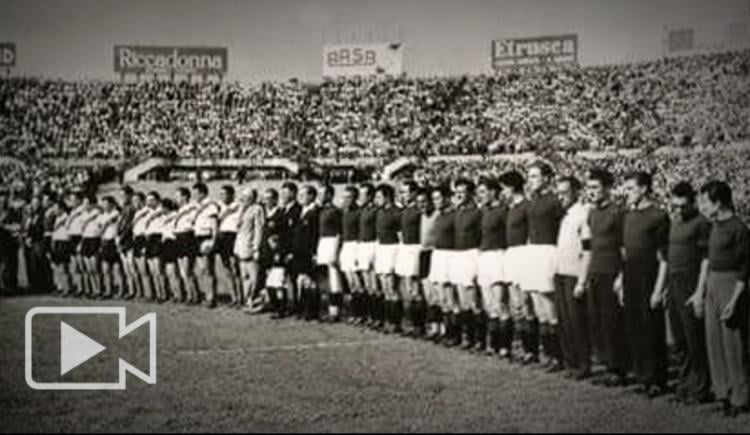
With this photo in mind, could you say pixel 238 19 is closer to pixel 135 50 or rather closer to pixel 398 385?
pixel 135 50

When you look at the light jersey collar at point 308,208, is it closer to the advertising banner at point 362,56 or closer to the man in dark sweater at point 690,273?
the advertising banner at point 362,56

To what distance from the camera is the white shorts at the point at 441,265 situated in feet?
20.6

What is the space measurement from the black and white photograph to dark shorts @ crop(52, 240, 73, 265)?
0.04 meters

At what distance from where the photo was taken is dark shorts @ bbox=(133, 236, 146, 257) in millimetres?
8695

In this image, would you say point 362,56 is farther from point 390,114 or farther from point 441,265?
point 390,114

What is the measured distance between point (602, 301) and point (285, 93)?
469cm

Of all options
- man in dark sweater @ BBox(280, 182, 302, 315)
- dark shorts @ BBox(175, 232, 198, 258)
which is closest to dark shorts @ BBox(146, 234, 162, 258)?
dark shorts @ BBox(175, 232, 198, 258)

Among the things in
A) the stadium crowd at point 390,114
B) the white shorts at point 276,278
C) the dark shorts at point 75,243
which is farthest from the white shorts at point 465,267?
the dark shorts at point 75,243

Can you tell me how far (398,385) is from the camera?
503 centimetres

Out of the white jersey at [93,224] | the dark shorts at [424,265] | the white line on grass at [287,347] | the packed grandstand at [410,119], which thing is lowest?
the white line on grass at [287,347]

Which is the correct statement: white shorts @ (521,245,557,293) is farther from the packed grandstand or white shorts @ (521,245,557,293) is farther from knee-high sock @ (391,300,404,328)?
knee-high sock @ (391,300,404,328)

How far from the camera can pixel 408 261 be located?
22.1 feet

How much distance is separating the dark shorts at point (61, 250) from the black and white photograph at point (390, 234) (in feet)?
0.14

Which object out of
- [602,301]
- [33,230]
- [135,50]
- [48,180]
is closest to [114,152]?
[48,180]
